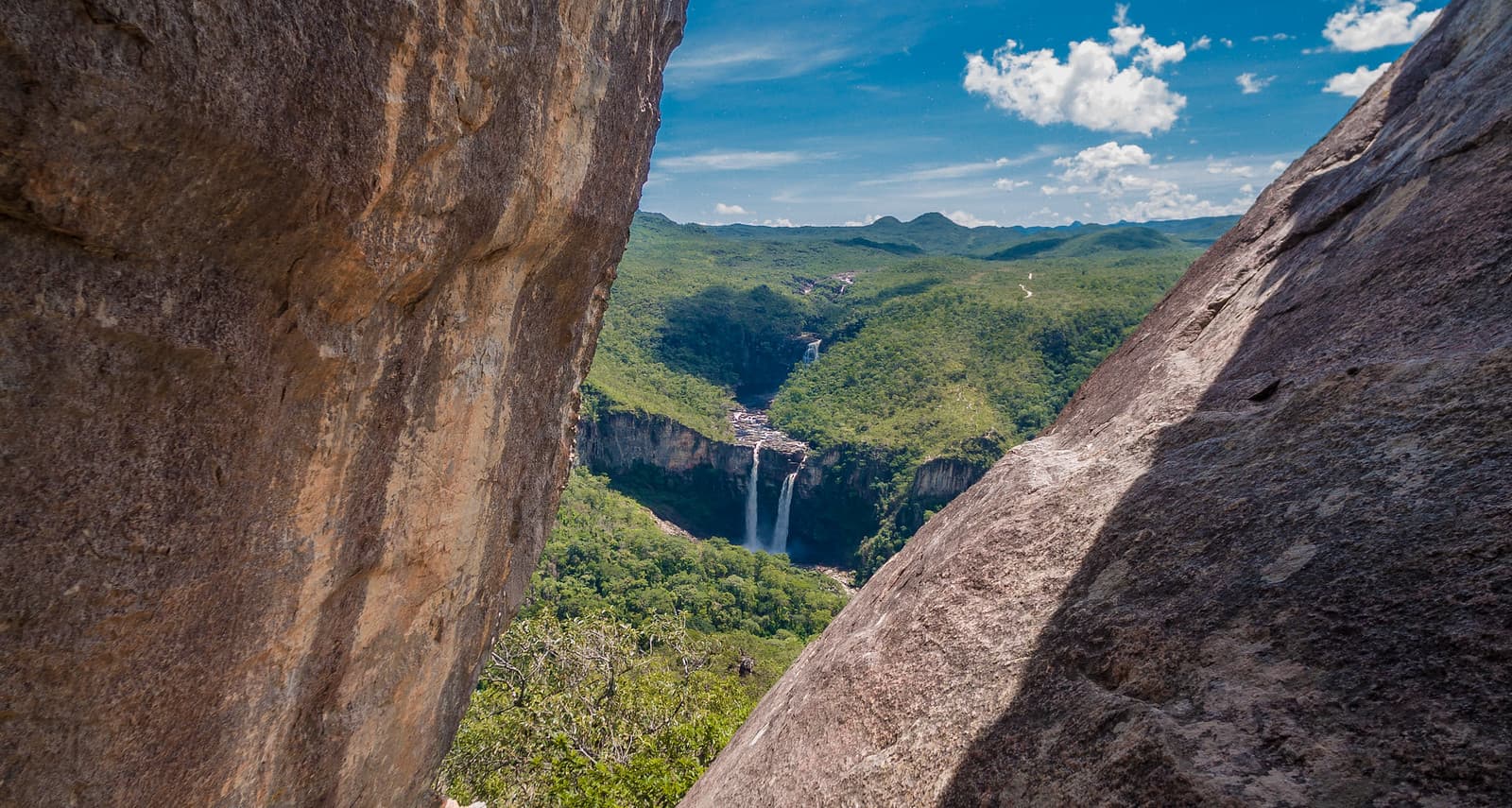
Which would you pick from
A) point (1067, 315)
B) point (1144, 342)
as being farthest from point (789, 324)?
point (1144, 342)

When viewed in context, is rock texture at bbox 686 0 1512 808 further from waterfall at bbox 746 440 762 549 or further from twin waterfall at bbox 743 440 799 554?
waterfall at bbox 746 440 762 549

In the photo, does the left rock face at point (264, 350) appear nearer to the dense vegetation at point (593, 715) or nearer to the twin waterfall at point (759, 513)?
the dense vegetation at point (593, 715)

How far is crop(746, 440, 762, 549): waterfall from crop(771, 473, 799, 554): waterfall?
2.27 meters

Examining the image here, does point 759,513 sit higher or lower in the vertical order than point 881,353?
lower

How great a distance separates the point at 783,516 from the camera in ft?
301

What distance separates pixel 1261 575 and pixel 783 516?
89233 millimetres

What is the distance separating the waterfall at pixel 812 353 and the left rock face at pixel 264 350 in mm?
110812

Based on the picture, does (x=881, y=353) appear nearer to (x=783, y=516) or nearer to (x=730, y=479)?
(x=783, y=516)

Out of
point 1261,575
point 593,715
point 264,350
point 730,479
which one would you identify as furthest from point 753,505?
point 1261,575

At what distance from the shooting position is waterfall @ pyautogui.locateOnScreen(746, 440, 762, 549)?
3597 inches

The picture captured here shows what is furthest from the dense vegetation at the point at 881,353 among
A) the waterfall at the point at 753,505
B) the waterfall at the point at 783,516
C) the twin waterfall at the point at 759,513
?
the waterfall at the point at 753,505

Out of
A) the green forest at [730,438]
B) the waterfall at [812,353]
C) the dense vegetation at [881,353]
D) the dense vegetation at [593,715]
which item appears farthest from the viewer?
the waterfall at [812,353]

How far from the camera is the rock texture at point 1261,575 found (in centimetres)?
271

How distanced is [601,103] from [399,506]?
3.58 meters
